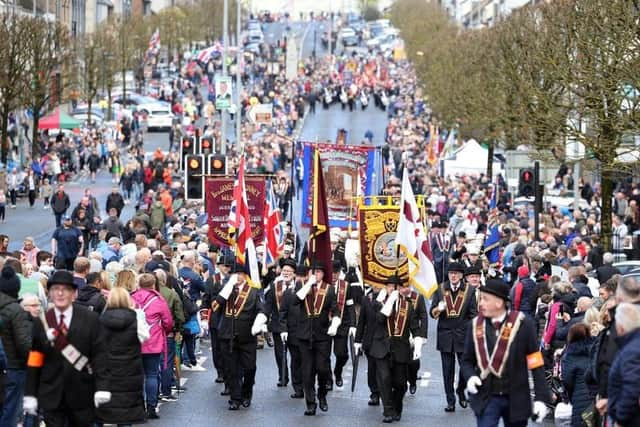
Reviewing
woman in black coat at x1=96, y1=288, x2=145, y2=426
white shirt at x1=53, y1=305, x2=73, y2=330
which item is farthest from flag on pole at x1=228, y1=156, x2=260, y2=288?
white shirt at x1=53, y1=305, x2=73, y2=330

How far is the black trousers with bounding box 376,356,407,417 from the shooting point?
17969 millimetres

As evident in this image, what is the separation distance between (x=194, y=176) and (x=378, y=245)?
12190mm

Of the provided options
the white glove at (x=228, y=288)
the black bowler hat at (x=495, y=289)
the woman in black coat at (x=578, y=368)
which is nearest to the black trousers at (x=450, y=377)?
the white glove at (x=228, y=288)

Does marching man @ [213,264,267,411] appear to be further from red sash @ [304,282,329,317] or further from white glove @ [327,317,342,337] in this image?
white glove @ [327,317,342,337]

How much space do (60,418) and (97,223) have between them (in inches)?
892

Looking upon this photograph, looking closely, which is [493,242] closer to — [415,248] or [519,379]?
[415,248]

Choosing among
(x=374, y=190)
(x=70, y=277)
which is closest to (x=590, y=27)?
(x=374, y=190)

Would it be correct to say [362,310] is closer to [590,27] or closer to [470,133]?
[590,27]

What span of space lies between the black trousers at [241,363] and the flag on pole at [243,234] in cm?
74

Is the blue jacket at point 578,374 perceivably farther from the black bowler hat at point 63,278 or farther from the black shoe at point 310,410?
the black bowler hat at point 63,278

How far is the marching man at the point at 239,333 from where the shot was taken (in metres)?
18.7

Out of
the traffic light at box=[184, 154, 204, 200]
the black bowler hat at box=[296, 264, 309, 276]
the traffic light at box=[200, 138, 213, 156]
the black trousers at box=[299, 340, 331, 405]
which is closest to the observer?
the black trousers at box=[299, 340, 331, 405]

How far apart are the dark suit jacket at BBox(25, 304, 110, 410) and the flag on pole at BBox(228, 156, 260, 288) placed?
5.86m

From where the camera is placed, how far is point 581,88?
33.8 m
